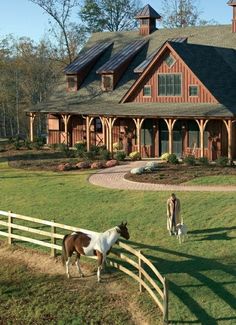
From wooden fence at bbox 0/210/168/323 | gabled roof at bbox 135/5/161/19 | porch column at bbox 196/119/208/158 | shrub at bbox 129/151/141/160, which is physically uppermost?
gabled roof at bbox 135/5/161/19

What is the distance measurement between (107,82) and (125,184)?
17.0m

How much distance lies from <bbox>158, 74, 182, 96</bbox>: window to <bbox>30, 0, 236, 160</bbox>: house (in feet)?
0.21

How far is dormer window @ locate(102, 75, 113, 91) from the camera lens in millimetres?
43500

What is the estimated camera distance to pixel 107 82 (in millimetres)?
43688

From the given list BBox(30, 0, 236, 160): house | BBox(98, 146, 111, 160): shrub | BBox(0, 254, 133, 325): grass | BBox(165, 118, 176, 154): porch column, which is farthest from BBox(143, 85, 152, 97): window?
BBox(0, 254, 133, 325): grass

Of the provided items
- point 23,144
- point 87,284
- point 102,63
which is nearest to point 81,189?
point 87,284

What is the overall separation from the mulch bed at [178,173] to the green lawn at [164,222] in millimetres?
2373

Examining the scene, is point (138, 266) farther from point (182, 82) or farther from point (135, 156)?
point (182, 82)

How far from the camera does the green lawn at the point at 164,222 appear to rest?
51.0ft

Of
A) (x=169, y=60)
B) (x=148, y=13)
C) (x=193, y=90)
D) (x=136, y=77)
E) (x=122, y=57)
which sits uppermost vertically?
(x=148, y=13)

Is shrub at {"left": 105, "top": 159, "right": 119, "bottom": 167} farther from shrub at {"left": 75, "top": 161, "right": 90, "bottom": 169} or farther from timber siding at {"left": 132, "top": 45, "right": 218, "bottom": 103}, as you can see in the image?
timber siding at {"left": 132, "top": 45, "right": 218, "bottom": 103}

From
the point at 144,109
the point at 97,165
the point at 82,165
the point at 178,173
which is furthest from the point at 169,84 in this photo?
the point at 178,173

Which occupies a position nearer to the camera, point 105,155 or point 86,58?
point 105,155

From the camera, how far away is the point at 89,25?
73.1 meters
